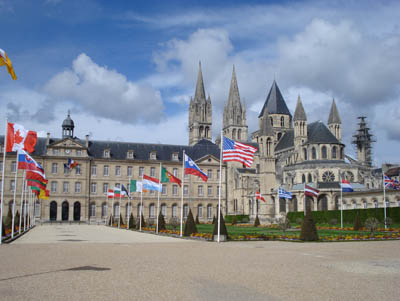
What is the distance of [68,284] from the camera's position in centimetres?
916

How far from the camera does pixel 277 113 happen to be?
100812 millimetres

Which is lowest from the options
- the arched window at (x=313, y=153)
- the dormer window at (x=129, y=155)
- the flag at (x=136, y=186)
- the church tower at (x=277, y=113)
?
the flag at (x=136, y=186)

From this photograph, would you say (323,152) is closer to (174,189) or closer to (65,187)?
(174,189)

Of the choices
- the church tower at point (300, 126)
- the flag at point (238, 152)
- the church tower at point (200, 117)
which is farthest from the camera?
the church tower at point (200, 117)

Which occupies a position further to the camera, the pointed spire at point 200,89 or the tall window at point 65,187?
the pointed spire at point 200,89

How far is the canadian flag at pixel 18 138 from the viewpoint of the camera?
851 inches

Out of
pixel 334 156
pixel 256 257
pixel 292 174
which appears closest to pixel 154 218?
pixel 292 174

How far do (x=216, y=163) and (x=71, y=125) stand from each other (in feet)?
75.8

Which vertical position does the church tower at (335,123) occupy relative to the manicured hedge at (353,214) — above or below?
above

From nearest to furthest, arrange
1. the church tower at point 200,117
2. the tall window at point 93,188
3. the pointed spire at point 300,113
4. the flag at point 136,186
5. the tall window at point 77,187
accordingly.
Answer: the flag at point 136,186, the tall window at point 77,187, the tall window at point 93,188, the pointed spire at point 300,113, the church tower at point 200,117

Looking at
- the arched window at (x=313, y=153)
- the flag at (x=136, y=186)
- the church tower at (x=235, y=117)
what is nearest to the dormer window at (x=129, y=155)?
the flag at (x=136, y=186)

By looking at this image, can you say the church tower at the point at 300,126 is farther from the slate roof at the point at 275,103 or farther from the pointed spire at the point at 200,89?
the pointed spire at the point at 200,89

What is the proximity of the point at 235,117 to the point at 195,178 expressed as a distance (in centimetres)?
3033

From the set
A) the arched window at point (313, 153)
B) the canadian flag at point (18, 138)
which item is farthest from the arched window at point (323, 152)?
the canadian flag at point (18, 138)
